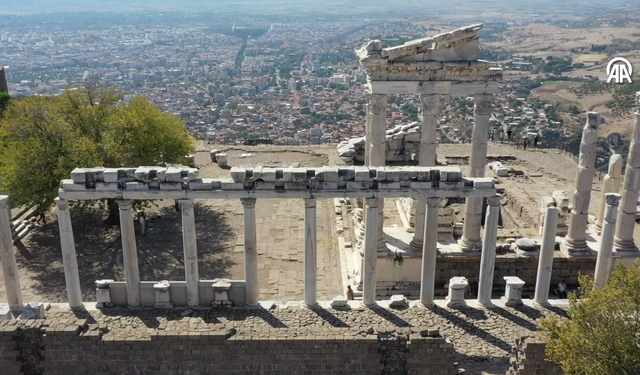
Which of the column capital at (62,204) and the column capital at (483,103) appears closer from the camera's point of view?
the column capital at (62,204)

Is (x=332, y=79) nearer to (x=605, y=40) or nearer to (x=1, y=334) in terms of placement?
(x=1, y=334)

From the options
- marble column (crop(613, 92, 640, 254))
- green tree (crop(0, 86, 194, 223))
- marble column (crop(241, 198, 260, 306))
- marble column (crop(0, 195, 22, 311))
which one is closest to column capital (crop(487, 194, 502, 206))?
marble column (crop(613, 92, 640, 254))

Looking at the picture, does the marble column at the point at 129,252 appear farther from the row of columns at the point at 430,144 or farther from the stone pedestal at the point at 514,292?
the stone pedestal at the point at 514,292

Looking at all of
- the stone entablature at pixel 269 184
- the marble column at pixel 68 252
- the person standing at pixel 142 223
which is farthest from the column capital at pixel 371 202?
the person standing at pixel 142 223

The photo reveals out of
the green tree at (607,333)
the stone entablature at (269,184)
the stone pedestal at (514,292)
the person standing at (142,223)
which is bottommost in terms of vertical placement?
the person standing at (142,223)

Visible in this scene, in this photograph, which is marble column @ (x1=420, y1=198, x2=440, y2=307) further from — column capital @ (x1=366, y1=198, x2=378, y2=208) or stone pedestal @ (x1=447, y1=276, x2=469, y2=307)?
column capital @ (x1=366, y1=198, x2=378, y2=208)

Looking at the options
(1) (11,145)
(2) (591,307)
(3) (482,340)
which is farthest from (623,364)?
(1) (11,145)
